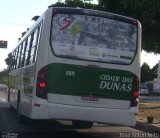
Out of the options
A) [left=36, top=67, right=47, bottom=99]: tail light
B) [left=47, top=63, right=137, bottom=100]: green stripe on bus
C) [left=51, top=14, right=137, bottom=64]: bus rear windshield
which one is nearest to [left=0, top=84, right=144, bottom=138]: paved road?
[left=36, top=67, right=47, bottom=99]: tail light

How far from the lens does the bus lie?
12.2 m

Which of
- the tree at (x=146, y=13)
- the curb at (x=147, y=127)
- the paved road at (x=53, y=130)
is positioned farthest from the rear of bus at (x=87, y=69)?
the tree at (x=146, y=13)

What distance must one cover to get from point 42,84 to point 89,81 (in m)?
1.15

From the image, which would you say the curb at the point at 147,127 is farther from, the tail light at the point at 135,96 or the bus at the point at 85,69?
the bus at the point at 85,69

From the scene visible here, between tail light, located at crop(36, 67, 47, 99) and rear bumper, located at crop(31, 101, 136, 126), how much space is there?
26 centimetres

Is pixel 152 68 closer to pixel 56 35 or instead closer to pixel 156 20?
pixel 156 20

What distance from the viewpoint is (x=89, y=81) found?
12508 mm

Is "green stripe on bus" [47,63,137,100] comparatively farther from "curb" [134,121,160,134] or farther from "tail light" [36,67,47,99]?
"curb" [134,121,160,134]

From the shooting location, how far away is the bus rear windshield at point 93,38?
12.5 m

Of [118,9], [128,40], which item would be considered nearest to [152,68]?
[118,9]

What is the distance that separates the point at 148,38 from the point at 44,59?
34.7 ft

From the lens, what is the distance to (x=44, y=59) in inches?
487

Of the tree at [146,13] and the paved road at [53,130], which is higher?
the tree at [146,13]

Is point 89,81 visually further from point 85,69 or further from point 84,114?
point 84,114
